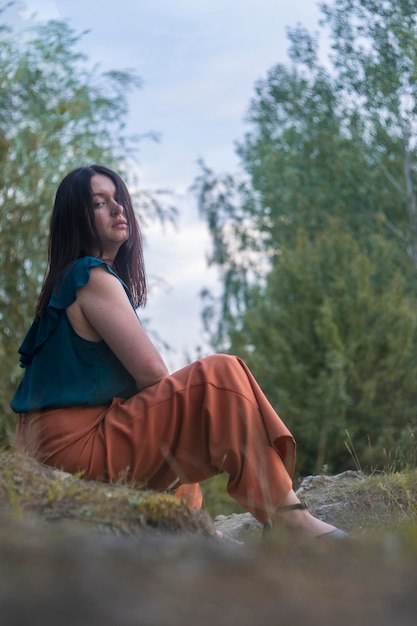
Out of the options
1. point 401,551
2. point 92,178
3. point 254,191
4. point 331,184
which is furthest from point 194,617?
point 254,191

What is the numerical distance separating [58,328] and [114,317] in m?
0.28

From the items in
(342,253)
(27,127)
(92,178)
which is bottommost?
(342,253)

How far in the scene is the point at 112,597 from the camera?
119 centimetres

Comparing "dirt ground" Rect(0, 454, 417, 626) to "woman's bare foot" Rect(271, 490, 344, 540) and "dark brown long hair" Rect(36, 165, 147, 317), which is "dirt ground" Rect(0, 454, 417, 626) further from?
"dark brown long hair" Rect(36, 165, 147, 317)

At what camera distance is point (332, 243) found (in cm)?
1374

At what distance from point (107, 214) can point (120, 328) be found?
654 millimetres

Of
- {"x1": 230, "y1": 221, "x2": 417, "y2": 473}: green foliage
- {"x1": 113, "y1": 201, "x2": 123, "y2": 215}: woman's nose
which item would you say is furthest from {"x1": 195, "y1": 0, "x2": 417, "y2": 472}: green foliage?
{"x1": 113, "y1": 201, "x2": 123, "y2": 215}: woman's nose

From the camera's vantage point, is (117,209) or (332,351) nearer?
(117,209)

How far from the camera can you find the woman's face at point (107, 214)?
362 centimetres

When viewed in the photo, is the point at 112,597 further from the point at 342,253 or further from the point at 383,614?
the point at 342,253

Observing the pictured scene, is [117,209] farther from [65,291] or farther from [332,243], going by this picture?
[332,243]

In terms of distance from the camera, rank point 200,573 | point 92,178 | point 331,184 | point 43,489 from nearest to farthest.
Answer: point 200,573
point 43,489
point 92,178
point 331,184

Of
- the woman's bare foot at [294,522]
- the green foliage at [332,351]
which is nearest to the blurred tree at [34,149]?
the green foliage at [332,351]

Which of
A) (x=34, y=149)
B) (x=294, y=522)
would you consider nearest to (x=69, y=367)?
(x=294, y=522)
